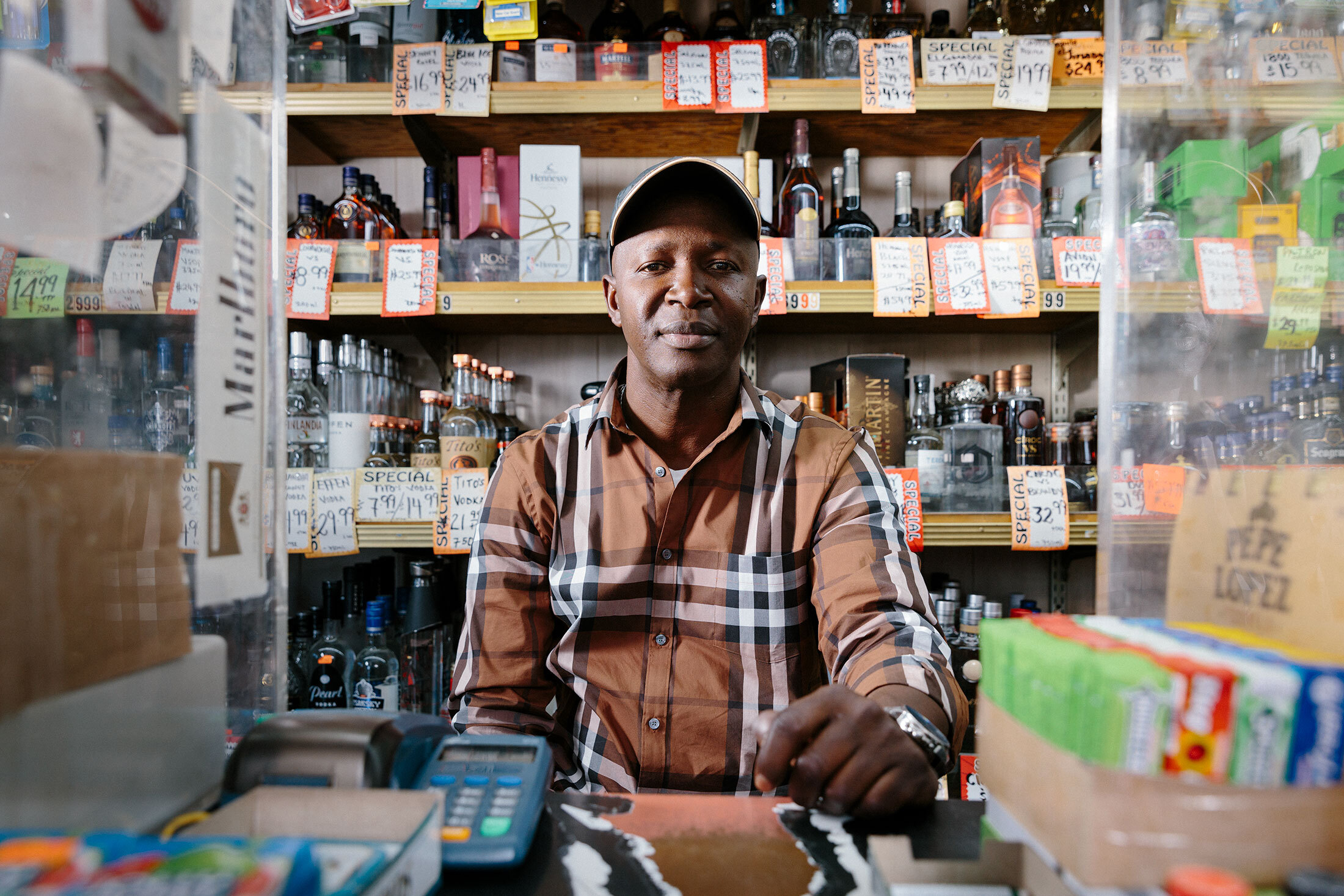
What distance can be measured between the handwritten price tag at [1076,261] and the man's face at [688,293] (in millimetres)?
707

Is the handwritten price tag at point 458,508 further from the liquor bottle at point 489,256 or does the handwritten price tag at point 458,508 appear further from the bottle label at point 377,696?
the liquor bottle at point 489,256

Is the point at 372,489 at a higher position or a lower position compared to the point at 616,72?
lower

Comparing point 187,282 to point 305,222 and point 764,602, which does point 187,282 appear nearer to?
point 764,602

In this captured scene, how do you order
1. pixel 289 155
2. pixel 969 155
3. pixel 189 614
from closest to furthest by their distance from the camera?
pixel 189 614, pixel 969 155, pixel 289 155

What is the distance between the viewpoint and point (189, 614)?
40 cm

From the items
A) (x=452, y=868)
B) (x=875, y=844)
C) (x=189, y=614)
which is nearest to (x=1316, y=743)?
(x=875, y=844)

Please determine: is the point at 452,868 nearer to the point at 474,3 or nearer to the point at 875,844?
the point at 875,844

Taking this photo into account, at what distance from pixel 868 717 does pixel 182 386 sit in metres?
0.54

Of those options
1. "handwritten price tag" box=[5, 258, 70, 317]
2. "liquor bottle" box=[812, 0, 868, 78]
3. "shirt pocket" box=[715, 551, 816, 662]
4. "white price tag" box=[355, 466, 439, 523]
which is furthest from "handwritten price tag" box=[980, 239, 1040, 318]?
"handwritten price tag" box=[5, 258, 70, 317]

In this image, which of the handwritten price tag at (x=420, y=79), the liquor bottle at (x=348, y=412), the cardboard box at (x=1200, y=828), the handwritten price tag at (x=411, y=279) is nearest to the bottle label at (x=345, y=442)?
the liquor bottle at (x=348, y=412)

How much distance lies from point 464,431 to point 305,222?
23.1 inches

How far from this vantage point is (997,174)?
150cm

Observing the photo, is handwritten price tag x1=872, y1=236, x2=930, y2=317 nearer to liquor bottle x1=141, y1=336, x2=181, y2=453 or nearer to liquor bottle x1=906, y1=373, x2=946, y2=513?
liquor bottle x1=906, y1=373, x2=946, y2=513

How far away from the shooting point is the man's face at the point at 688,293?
1.05 m
